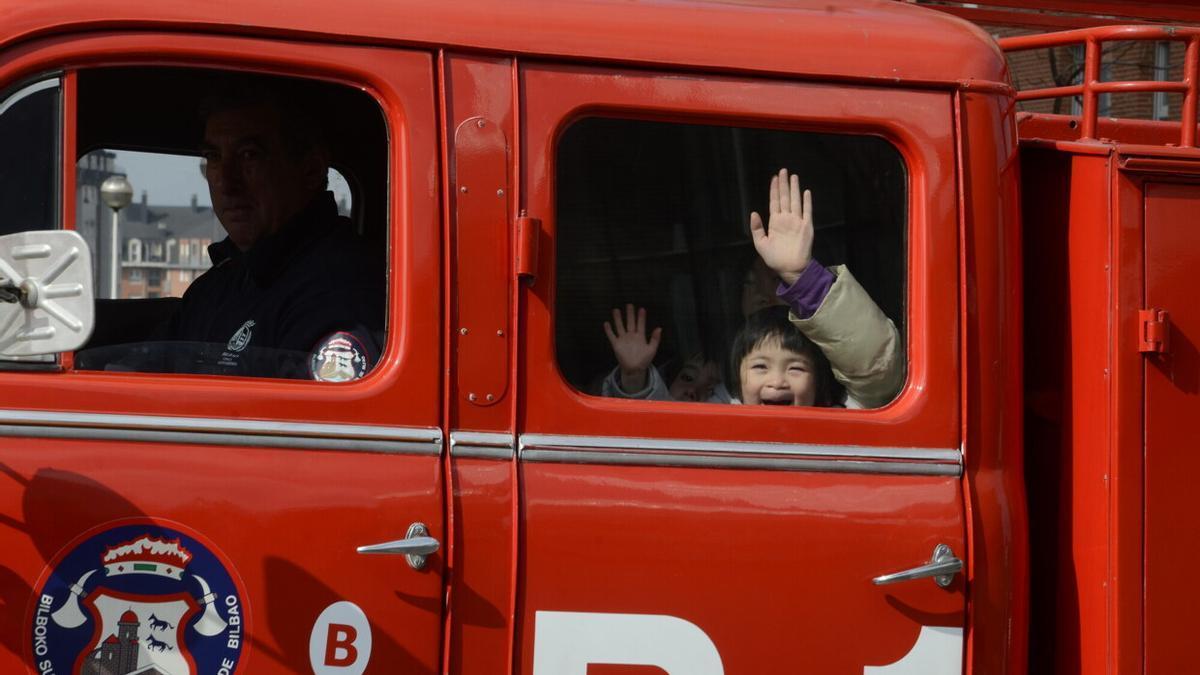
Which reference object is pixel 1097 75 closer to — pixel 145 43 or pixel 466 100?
pixel 466 100

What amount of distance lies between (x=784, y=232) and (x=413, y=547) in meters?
0.98

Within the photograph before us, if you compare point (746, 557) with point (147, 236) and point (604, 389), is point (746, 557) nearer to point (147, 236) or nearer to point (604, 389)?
point (604, 389)

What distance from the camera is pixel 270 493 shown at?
7.84 feet

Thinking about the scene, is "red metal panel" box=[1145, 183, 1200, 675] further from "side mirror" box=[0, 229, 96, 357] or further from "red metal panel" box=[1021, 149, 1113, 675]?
"side mirror" box=[0, 229, 96, 357]

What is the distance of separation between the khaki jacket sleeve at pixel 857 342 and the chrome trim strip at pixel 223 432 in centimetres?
83

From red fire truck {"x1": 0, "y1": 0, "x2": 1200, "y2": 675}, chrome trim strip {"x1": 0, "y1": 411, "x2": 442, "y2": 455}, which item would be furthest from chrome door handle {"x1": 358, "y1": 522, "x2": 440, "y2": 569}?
chrome trim strip {"x1": 0, "y1": 411, "x2": 442, "y2": 455}

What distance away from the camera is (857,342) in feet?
8.95

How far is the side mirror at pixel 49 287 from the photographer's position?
→ 2.07m

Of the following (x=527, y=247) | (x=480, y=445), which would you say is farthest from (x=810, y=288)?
(x=480, y=445)

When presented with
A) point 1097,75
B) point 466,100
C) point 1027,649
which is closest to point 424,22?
point 466,100

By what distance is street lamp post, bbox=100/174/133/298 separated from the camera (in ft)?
9.50

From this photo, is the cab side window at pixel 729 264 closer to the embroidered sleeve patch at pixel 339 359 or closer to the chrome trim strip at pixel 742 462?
the chrome trim strip at pixel 742 462

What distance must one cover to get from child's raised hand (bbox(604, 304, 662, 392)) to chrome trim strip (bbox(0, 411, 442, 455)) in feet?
1.34

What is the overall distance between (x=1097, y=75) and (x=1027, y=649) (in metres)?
1.28
